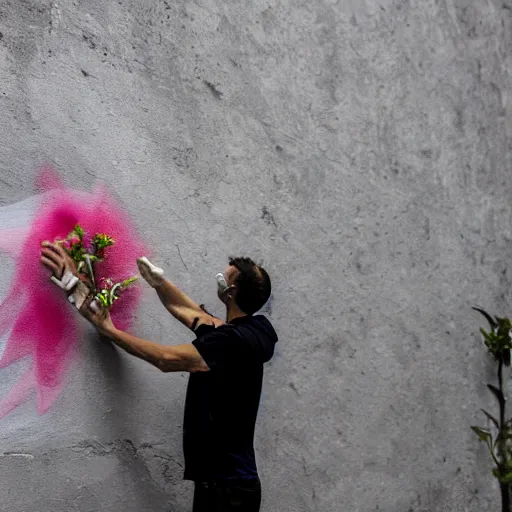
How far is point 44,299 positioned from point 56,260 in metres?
0.12

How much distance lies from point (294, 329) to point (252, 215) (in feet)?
1.47

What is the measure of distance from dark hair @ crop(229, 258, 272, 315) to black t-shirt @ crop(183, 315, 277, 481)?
0.07 meters

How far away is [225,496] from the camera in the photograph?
2.49 metres

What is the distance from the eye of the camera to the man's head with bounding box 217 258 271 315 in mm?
2615

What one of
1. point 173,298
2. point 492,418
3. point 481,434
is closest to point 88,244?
point 173,298

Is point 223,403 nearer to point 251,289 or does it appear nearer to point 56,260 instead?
point 251,289

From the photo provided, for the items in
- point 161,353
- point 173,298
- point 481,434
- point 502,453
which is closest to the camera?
point 161,353

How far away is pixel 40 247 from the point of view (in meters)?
2.48

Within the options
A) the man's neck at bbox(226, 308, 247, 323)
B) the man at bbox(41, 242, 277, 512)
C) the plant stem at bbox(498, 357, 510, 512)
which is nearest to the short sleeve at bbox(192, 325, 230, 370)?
the man at bbox(41, 242, 277, 512)

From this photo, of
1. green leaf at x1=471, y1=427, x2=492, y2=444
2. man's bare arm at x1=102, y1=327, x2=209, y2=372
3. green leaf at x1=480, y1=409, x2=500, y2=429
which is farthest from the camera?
green leaf at x1=480, y1=409, x2=500, y2=429

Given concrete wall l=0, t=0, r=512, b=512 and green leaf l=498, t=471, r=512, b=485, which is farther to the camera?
green leaf l=498, t=471, r=512, b=485

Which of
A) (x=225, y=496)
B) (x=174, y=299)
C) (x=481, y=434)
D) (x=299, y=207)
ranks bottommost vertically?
(x=225, y=496)

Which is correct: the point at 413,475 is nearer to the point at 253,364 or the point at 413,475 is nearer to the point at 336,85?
the point at 253,364

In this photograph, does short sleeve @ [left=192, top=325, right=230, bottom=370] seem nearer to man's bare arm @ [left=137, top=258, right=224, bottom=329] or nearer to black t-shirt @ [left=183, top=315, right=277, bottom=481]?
black t-shirt @ [left=183, top=315, right=277, bottom=481]
